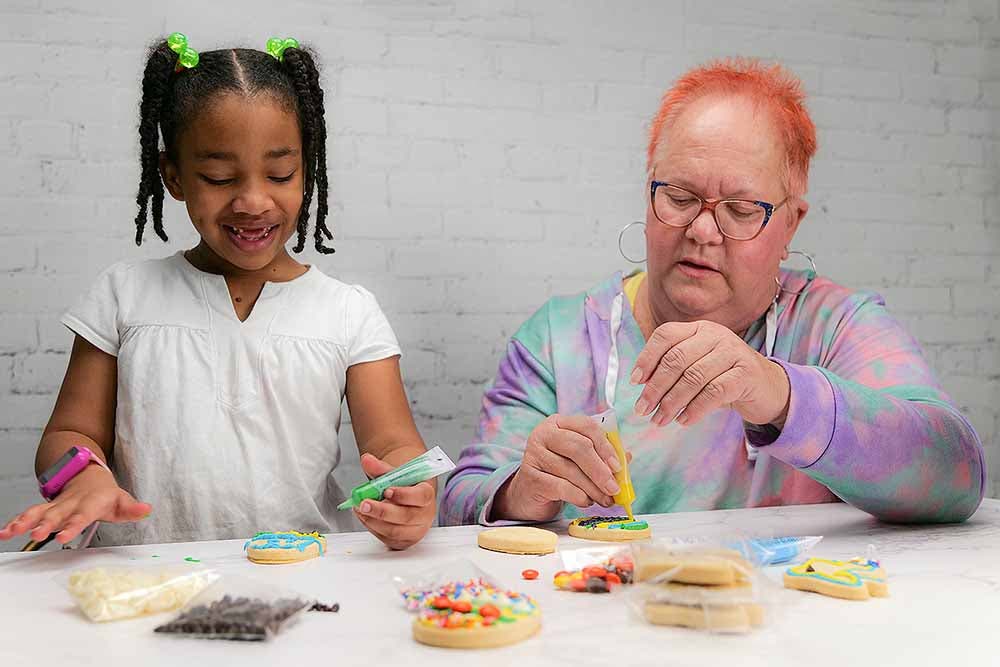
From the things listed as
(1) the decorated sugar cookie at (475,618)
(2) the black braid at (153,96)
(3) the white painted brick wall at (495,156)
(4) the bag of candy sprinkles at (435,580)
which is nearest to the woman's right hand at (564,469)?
(4) the bag of candy sprinkles at (435,580)

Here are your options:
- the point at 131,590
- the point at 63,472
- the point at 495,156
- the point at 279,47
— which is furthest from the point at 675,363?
the point at 495,156

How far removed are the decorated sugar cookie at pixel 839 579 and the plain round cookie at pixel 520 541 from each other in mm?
289

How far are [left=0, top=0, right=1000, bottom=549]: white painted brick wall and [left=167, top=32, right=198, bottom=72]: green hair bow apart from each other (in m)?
0.51

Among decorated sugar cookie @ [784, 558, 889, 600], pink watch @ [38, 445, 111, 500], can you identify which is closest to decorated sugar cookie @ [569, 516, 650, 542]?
decorated sugar cookie @ [784, 558, 889, 600]

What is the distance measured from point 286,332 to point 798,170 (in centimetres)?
90

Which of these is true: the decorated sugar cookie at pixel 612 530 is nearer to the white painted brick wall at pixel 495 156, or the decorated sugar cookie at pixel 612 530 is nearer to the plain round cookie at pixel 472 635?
the plain round cookie at pixel 472 635

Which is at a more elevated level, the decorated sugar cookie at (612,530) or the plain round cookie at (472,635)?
the plain round cookie at (472,635)

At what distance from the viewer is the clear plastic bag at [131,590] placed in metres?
0.86

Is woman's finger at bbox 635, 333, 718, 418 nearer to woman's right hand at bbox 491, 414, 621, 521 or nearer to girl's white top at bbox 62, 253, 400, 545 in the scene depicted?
woman's right hand at bbox 491, 414, 621, 521

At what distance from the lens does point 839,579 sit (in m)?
0.94

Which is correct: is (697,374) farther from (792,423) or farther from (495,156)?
(495,156)

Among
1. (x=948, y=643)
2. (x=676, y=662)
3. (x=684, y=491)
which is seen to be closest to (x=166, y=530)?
(x=684, y=491)

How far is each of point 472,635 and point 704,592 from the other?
20 centimetres

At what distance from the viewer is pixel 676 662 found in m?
0.75
